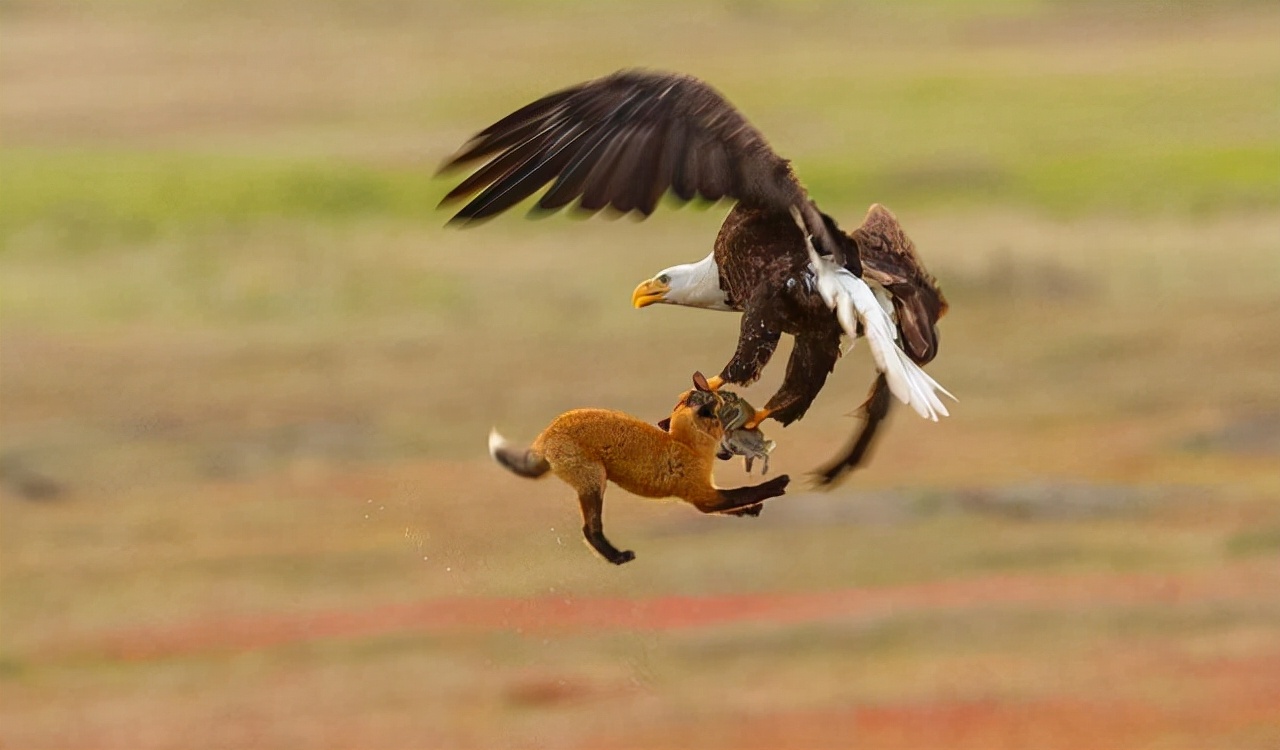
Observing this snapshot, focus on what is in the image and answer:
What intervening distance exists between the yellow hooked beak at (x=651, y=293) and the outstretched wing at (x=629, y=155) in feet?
1.26

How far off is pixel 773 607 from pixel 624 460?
10.8 m

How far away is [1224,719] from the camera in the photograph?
17.0m

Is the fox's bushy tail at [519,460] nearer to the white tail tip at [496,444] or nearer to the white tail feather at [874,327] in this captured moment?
the white tail tip at [496,444]

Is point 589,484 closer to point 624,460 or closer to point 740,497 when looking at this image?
point 624,460

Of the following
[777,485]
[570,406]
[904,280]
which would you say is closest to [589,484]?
[777,485]

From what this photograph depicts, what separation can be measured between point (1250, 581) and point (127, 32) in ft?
90.7

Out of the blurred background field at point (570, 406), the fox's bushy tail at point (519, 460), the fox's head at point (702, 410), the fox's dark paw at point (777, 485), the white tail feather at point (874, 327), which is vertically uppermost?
the white tail feather at point (874, 327)

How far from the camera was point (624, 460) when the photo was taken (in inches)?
318

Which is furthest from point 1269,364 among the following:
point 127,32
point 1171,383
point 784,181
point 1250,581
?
point 127,32

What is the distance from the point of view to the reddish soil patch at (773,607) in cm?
1842

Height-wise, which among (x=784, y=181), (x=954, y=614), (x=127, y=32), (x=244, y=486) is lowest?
(x=127, y=32)

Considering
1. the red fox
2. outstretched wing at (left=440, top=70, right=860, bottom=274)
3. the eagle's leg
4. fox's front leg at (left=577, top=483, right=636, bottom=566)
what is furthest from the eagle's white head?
fox's front leg at (left=577, top=483, right=636, bottom=566)

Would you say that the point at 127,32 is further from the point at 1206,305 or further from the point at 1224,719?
the point at 1224,719

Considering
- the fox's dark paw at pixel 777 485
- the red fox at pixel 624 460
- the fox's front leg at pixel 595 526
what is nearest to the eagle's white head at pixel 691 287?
the red fox at pixel 624 460
